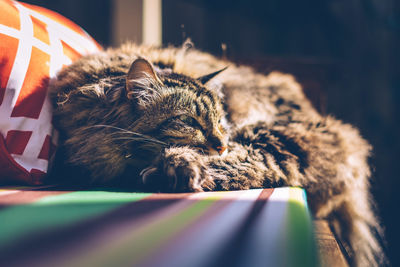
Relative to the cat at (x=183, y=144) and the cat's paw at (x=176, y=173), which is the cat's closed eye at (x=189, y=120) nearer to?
the cat at (x=183, y=144)

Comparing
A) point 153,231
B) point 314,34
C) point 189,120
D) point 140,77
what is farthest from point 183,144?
point 314,34

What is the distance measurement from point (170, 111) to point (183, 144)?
12 cm

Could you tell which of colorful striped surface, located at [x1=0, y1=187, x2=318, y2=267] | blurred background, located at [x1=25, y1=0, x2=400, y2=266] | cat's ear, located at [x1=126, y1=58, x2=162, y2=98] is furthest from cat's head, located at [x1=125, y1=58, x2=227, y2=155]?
blurred background, located at [x1=25, y1=0, x2=400, y2=266]

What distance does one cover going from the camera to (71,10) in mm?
2707

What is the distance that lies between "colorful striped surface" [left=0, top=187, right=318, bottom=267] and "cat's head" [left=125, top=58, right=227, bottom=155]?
284mm

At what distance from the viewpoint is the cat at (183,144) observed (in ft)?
3.05

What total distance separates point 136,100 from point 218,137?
1.05ft

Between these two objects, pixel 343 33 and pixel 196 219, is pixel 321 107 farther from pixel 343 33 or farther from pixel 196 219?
pixel 196 219

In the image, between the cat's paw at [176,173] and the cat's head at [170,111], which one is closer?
the cat's paw at [176,173]

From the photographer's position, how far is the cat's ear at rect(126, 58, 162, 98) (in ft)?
3.13

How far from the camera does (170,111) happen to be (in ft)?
3.22

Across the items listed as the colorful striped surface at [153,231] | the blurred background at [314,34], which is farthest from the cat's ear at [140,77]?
the blurred background at [314,34]

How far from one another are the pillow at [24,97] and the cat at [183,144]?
0.07 m

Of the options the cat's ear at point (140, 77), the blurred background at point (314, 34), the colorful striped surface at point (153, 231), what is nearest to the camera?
the colorful striped surface at point (153, 231)
